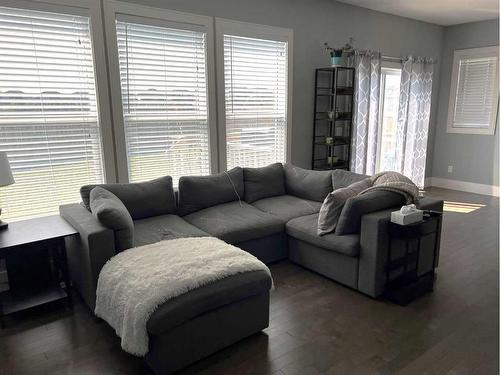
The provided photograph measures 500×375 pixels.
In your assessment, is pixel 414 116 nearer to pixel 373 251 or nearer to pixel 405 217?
pixel 405 217

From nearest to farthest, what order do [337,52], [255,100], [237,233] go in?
[237,233] → [255,100] → [337,52]

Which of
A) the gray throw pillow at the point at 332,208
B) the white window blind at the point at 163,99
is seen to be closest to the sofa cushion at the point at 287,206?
the gray throw pillow at the point at 332,208

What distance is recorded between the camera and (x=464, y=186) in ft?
21.5

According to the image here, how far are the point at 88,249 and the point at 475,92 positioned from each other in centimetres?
641

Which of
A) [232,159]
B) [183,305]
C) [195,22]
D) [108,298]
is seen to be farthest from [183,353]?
[195,22]

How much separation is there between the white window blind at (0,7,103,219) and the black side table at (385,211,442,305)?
2.72m

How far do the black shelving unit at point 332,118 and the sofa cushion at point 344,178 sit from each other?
4.16ft

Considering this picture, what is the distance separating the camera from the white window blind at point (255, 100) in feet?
13.8

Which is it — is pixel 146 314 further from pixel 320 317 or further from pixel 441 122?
pixel 441 122

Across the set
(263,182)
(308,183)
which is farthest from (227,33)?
(308,183)

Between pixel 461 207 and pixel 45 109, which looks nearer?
Result: pixel 45 109

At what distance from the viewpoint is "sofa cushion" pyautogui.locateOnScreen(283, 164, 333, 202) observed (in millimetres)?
3850

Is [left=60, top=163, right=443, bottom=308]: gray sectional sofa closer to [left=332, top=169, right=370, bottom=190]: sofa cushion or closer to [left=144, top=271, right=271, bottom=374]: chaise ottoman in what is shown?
[left=332, top=169, right=370, bottom=190]: sofa cushion

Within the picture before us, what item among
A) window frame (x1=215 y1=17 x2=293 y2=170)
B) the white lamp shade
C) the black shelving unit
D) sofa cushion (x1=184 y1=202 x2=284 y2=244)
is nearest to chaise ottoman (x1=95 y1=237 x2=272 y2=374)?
sofa cushion (x1=184 y1=202 x2=284 y2=244)
